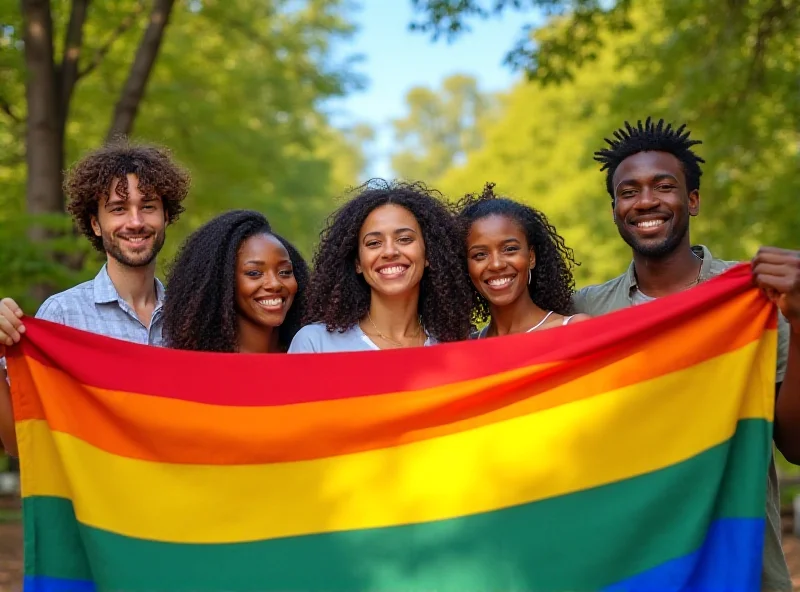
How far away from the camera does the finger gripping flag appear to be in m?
3.67

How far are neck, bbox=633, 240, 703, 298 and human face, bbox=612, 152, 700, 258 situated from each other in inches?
1.8

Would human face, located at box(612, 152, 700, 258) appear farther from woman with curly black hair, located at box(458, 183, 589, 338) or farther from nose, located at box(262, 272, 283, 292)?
nose, located at box(262, 272, 283, 292)

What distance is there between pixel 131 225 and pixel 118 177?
0.27 meters

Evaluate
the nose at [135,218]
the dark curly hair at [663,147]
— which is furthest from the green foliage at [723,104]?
the nose at [135,218]

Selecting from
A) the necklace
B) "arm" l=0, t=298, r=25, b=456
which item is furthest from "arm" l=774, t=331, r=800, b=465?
"arm" l=0, t=298, r=25, b=456

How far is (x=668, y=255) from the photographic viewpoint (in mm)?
4340

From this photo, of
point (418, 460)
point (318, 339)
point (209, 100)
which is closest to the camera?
point (418, 460)

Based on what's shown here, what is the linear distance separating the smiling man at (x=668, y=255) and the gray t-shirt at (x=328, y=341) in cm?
100

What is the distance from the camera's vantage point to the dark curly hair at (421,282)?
4.48 m

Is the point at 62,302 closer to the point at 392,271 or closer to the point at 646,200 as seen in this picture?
the point at 392,271

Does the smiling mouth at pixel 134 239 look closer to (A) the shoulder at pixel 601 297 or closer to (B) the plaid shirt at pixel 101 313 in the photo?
(B) the plaid shirt at pixel 101 313

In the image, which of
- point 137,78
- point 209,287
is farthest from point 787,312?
point 137,78

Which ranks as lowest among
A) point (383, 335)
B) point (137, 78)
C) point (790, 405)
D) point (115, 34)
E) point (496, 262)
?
point (790, 405)

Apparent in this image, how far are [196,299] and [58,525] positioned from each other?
4.04 ft
